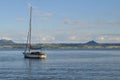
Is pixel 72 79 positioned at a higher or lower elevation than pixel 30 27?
lower

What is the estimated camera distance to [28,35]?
153500 mm

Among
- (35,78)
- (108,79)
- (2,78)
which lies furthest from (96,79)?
(2,78)

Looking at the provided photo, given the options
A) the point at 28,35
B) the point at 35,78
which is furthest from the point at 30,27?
the point at 35,78

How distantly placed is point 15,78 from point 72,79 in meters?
11.5

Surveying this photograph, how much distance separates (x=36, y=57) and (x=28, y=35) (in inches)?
375

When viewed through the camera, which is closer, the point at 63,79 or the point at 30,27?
the point at 63,79

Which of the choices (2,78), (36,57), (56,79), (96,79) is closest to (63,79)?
(56,79)

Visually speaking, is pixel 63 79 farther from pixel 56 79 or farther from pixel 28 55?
pixel 28 55

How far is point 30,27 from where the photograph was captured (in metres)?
152

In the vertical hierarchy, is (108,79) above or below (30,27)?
below

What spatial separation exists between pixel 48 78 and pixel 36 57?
77200 millimetres

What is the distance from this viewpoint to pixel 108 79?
2844 inches

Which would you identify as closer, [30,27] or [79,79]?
[79,79]

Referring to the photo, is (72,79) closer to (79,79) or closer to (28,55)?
(79,79)
